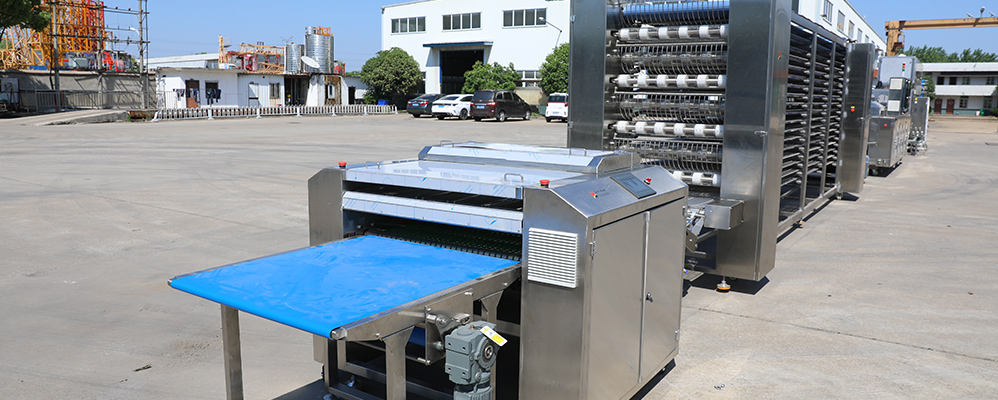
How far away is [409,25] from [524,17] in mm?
9412

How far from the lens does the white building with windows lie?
1626 inches

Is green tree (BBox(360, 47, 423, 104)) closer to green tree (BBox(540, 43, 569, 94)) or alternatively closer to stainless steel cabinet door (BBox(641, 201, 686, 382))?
green tree (BBox(540, 43, 569, 94))

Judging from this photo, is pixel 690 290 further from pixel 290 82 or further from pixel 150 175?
pixel 290 82

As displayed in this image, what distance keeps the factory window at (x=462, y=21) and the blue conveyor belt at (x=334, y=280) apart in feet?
140

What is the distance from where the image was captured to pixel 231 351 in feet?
9.18

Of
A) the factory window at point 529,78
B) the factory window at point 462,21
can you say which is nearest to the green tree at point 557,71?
the factory window at point 529,78

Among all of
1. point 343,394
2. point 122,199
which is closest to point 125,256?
point 122,199

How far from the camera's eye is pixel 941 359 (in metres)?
4.18

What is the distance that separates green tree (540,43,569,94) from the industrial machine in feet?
110

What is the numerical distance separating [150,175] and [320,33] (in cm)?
3606

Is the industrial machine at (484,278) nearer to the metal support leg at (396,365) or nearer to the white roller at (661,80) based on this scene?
the metal support leg at (396,365)

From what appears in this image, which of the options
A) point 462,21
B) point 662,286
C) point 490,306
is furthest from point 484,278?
point 462,21

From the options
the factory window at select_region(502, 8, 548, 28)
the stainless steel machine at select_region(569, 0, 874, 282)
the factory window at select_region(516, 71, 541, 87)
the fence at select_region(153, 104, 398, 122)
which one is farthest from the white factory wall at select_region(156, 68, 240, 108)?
the stainless steel machine at select_region(569, 0, 874, 282)

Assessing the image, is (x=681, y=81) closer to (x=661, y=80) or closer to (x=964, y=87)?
(x=661, y=80)
